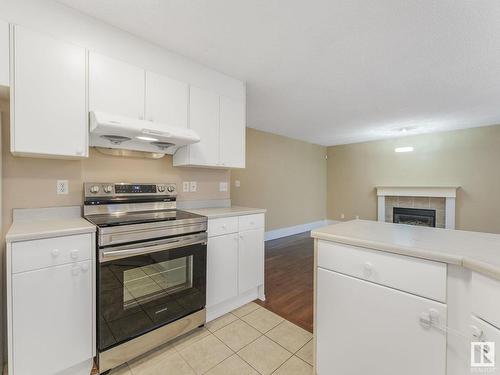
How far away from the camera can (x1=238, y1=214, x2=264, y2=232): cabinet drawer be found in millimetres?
2301

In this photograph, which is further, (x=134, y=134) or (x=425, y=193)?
(x=425, y=193)

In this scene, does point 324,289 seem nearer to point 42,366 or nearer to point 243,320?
point 243,320

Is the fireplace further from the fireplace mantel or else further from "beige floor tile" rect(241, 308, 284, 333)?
"beige floor tile" rect(241, 308, 284, 333)

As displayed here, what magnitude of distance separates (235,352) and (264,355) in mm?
218

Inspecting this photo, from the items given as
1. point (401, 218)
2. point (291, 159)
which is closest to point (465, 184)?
point (401, 218)

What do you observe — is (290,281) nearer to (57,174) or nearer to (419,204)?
(57,174)

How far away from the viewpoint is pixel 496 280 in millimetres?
788

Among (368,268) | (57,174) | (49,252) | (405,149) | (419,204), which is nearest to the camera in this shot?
(368,268)

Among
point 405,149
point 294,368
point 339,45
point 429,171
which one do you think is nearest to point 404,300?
point 294,368

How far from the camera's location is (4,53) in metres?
1.36

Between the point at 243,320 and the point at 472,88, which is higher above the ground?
the point at 472,88

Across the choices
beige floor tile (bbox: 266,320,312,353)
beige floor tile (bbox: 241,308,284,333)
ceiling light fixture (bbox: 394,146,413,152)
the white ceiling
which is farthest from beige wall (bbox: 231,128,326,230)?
beige floor tile (bbox: 266,320,312,353)

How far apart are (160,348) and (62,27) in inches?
95.6

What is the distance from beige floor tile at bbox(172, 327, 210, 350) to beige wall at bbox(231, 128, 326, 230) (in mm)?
2484
